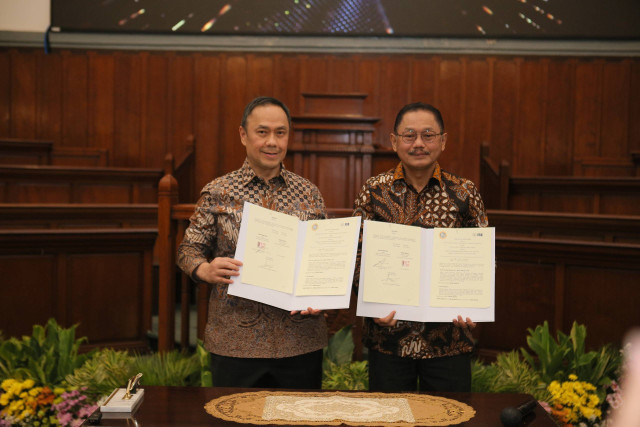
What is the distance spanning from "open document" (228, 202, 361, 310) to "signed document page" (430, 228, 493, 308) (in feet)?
0.98

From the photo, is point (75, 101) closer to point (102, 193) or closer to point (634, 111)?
point (102, 193)

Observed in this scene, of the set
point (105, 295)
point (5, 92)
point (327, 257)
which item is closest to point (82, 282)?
point (105, 295)

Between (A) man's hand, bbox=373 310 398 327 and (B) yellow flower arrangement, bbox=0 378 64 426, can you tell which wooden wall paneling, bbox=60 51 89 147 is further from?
(A) man's hand, bbox=373 310 398 327

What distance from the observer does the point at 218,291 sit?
76.9 inches

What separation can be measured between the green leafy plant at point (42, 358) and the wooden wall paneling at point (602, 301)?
8.59ft

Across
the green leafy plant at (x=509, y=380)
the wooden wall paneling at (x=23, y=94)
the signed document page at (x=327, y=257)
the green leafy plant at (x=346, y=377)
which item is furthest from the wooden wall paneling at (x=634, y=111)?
the wooden wall paneling at (x=23, y=94)

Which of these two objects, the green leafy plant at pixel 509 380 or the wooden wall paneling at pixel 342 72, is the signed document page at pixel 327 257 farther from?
the wooden wall paneling at pixel 342 72

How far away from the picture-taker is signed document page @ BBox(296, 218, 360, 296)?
5.79ft

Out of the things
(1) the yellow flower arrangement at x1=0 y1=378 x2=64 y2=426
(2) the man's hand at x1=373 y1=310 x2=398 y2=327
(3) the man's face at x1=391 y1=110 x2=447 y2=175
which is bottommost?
(1) the yellow flower arrangement at x1=0 y1=378 x2=64 y2=426

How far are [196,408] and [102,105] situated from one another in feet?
23.0

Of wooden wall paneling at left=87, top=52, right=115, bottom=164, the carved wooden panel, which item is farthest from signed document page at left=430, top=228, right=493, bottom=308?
wooden wall paneling at left=87, top=52, right=115, bottom=164

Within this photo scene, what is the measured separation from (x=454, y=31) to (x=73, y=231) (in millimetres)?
5201

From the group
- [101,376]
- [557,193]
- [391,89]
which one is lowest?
[101,376]

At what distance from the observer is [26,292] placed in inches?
146
